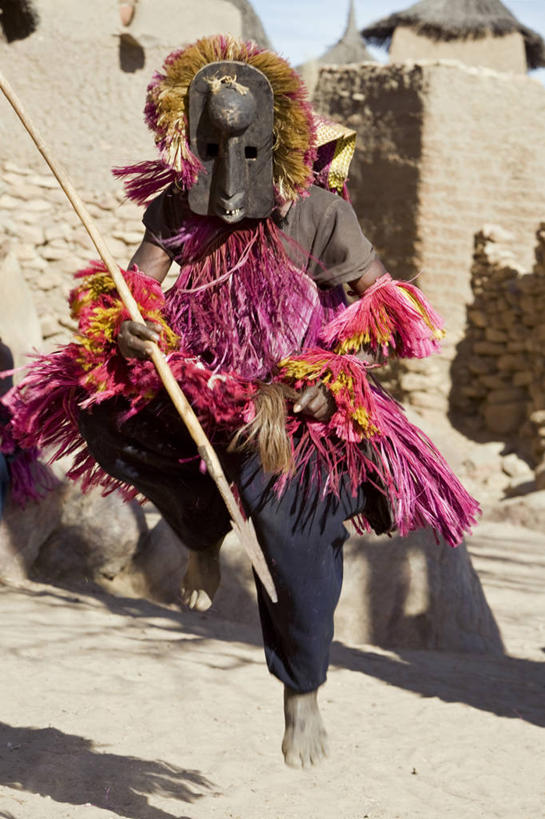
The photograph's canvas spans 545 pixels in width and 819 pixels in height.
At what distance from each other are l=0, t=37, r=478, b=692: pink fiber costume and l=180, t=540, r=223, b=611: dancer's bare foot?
62 mm

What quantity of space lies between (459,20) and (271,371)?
569 inches

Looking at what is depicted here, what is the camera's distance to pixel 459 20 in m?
15.7

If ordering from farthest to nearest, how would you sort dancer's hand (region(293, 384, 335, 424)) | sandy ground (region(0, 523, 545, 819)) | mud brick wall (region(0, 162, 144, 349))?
mud brick wall (region(0, 162, 144, 349)) < sandy ground (region(0, 523, 545, 819)) < dancer's hand (region(293, 384, 335, 424))

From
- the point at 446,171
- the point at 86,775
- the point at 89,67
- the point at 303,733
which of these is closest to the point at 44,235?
the point at 89,67

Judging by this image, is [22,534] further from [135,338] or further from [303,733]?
[135,338]

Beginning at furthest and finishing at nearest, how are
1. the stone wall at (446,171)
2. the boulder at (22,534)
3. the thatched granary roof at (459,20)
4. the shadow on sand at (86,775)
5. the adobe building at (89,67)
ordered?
the thatched granary roof at (459,20) < the stone wall at (446,171) < the adobe building at (89,67) < the boulder at (22,534) < the shadow on sand at (86,775)

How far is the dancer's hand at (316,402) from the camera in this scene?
2.53m

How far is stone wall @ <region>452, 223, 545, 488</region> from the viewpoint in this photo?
11328 millimetres

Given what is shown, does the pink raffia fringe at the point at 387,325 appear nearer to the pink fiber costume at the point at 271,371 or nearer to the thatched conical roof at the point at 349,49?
the pink fiber costume at the point at 271,371

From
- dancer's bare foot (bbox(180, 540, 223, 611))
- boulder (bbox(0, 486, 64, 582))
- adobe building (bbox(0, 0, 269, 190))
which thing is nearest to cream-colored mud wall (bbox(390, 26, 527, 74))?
adobe building (bbox(0, 0, 269, 190))

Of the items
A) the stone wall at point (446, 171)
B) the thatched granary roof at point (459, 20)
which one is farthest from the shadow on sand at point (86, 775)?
the thatched granary roof at point (459, 20)

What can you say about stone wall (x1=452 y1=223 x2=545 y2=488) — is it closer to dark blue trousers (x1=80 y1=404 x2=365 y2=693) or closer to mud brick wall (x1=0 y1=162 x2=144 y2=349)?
mud brick wall (x1=0 y1=162 x2=144 y2=349)

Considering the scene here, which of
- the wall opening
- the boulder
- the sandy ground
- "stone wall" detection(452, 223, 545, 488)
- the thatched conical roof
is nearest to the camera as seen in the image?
the sandy ground

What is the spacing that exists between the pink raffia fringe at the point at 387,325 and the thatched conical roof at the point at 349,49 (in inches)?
671
